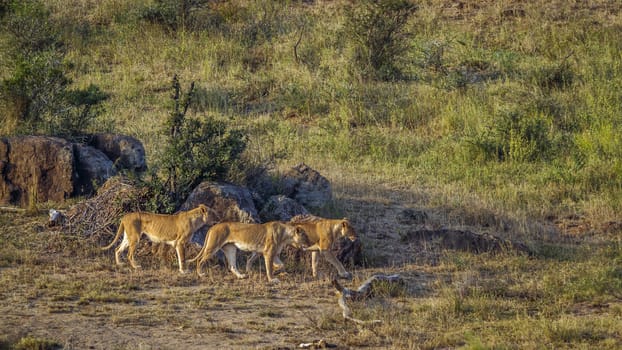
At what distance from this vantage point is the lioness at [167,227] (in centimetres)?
1130

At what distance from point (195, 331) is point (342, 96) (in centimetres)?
1092

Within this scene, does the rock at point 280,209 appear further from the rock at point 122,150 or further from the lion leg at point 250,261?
the rock at point 122,150

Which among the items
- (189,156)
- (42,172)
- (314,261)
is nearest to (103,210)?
(189,156)

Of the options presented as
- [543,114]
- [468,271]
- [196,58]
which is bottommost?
[468,271]

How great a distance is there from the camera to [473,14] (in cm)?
2350

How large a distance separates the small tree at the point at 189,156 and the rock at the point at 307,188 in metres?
0.94

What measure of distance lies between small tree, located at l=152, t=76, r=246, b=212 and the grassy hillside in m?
1.06

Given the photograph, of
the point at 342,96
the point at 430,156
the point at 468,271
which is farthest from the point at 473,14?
the point at 468,271

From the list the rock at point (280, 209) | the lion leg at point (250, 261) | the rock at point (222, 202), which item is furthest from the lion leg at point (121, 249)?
the rock at point (280, 209)

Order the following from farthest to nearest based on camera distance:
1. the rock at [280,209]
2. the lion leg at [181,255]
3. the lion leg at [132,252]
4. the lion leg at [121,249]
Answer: the rock at [280,209]
the lion leg at [121,249]
the lion leg at [132,252]
the lion leg at [181,255]

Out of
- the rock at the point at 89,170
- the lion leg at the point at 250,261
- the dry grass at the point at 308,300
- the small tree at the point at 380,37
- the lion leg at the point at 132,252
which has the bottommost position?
the dry grass at the point at 308,300

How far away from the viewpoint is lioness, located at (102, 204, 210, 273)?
1130 centimetres

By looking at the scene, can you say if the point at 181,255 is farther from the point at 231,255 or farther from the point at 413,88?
the point at 413,88

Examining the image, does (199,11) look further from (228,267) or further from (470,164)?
(228,267)
